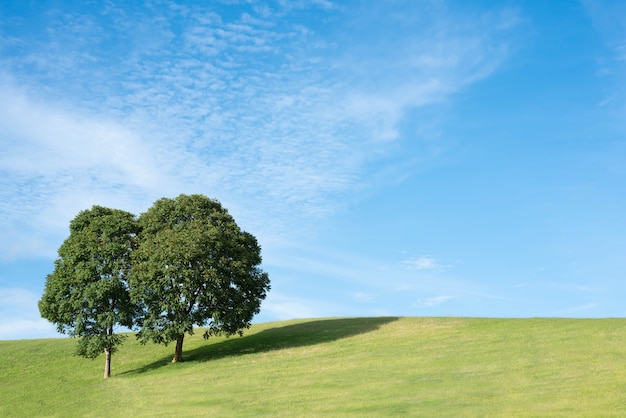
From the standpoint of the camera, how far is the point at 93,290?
56.3m

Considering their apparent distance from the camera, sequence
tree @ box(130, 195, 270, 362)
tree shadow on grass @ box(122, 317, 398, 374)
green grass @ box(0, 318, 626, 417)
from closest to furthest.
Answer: green grass @ box(0, 318, 626, 417), tree @ box(130, 195, 270, 362), tree shadow on grass @ box(122, 317, 398, 374)

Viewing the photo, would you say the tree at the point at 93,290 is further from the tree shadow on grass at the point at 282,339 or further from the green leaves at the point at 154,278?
the tree shadow on grass at the point at 282,339

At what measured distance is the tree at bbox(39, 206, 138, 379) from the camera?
5697cm

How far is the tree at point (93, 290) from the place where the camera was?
56969mm

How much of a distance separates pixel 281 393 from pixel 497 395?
13425 millimetres

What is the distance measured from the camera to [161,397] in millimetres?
42531

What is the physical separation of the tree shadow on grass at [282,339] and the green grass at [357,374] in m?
0.18

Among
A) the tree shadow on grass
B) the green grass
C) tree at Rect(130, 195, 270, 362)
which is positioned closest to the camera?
the green grass

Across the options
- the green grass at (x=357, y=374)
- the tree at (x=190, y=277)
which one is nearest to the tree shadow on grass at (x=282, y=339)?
the green grass at (x=357, y=374)

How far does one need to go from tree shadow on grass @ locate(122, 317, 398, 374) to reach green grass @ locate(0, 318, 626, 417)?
18 centimetres

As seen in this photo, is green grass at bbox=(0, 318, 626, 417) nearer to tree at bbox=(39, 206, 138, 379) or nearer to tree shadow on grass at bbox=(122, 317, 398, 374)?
tree shadow on grass at bbox=(122, 317, 398, 374)

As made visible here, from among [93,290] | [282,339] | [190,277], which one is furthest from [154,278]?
[282,339]

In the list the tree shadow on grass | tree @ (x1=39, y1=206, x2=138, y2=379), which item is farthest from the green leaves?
the tree shadow on grass

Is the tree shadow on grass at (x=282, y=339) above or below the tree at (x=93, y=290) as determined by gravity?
below
